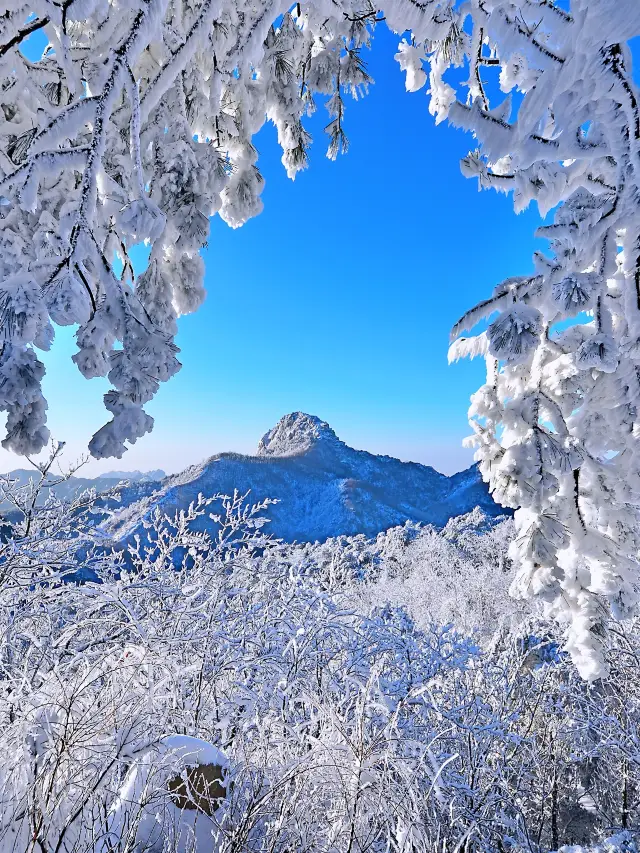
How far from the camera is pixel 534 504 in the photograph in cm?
319

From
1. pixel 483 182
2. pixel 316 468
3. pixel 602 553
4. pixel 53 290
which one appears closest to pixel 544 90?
pixel 483 182

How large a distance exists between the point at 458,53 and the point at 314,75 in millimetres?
1076

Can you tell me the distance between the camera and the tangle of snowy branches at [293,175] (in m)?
1.38

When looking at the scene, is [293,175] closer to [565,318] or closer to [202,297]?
[202,297]

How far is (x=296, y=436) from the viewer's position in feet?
464

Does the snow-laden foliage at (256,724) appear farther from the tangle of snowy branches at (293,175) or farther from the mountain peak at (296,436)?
the mountain peak at (296,436)

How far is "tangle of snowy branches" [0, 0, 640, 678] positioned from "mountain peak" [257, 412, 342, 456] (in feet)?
391

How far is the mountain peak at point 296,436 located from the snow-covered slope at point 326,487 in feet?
1.26

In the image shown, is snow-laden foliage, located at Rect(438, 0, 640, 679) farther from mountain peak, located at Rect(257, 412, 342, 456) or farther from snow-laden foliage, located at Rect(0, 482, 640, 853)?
mountain peak, located at Rect(257, 412, 342, 456)

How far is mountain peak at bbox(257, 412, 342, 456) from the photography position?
5246 inches

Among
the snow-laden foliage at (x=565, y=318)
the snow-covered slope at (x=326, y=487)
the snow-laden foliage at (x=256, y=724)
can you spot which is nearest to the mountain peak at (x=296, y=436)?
the snow-covered slope at (x=326, y=487)

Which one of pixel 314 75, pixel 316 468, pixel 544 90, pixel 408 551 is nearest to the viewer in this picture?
pixel 544 90

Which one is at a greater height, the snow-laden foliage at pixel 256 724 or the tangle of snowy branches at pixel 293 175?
the tangle of snowy branches at pixel 293 175

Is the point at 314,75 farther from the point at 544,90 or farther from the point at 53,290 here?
the point at 53,290
